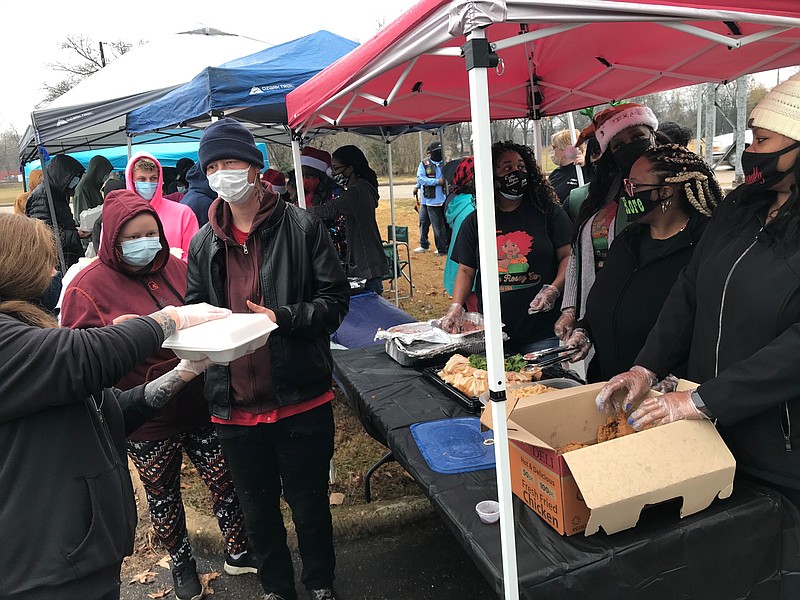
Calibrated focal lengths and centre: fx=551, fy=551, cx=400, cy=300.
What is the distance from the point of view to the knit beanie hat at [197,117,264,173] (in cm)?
213

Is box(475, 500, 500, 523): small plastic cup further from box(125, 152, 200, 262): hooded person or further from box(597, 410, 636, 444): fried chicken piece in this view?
box(125, 152, 200, 262): hooded person

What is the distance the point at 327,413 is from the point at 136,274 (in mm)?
1045

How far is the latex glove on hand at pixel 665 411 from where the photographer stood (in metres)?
1.54

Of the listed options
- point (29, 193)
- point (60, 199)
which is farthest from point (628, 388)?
point (29, 193)

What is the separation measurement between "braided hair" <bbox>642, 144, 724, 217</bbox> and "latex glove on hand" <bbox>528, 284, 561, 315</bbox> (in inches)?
36.8

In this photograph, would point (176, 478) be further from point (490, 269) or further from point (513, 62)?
point (513, 62)

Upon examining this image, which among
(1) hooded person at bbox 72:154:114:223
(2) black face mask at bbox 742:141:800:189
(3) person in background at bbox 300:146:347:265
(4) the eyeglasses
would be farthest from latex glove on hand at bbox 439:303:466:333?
(1) hooded person at bbox 72:154:114:223

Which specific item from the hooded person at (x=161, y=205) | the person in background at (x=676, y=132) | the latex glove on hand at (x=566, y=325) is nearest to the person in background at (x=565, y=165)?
the person in background at (x=676, y=132)

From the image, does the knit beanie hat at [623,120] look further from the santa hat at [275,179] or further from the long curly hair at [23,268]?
the santa hat at [275,179]

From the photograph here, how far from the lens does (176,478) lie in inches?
103

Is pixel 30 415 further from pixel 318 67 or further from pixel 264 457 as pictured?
pixel 318 67

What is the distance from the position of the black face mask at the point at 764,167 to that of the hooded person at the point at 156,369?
7.32ft

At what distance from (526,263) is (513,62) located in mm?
1431

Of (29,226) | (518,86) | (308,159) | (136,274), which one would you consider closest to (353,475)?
(136,274)
